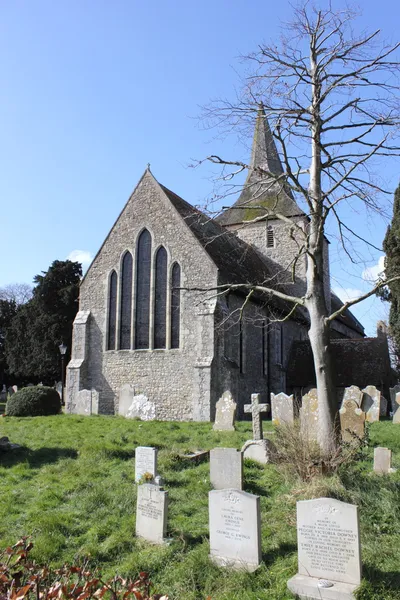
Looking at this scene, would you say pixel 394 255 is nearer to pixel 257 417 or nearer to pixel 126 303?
pixel 126 303

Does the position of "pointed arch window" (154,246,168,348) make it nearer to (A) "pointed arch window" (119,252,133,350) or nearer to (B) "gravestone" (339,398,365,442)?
(A) "pointed arch window" (119,252,133,350)

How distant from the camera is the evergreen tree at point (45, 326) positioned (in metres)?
31.1

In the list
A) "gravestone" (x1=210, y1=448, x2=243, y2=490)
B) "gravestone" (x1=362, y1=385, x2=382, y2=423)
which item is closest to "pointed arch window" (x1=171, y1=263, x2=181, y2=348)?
"gravestone" (x1=362, y1=385, x2=382, y2=423)

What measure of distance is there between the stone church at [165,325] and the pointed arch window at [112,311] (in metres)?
0.04

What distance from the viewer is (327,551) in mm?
5027

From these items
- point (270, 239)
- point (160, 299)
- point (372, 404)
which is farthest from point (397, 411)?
point (270, 239)

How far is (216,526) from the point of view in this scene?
5801mm

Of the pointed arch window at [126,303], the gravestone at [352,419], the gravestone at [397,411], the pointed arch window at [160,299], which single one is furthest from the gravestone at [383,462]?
the pointed arch window at [126,303]

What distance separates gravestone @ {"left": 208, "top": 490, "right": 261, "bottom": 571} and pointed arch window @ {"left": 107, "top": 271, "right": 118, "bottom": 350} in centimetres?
1484

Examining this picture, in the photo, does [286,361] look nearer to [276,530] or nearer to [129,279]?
[129,279]

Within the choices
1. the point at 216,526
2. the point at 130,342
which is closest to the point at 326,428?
the point at 216,526

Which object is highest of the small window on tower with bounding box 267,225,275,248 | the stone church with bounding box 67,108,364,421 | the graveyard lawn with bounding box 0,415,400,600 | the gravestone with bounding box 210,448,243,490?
the small window on tower with bounding box 267,225,275,248

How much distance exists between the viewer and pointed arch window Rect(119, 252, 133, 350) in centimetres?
2003

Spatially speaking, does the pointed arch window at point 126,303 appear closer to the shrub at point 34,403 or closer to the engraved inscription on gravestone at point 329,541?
the shrub at point 34,403
